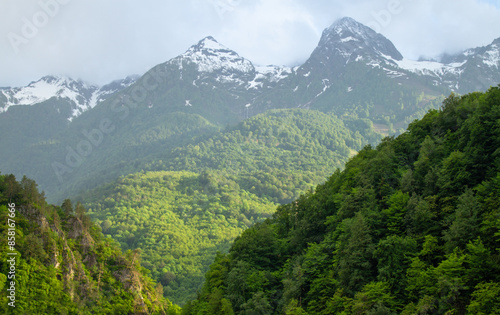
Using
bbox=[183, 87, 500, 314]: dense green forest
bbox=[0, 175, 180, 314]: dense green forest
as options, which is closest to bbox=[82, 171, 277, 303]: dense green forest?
bbox=[0, 175, 180, 314]: dense green forest

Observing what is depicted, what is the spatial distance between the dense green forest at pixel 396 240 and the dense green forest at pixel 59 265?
1327 centimetres

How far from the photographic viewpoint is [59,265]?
2451 inches

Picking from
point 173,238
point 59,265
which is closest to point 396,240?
point 59,265

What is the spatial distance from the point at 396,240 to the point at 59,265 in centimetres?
4872

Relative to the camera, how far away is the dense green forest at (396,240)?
3581 cm

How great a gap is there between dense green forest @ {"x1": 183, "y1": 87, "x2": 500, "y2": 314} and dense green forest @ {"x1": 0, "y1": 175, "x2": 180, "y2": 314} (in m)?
13.3

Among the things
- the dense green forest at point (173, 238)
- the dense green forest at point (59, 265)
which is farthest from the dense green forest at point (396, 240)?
the dense green forest at point (173, 238)

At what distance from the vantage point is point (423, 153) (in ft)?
174

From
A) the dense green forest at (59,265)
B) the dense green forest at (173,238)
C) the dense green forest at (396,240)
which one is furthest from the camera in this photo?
the dense green forest at (173,238)

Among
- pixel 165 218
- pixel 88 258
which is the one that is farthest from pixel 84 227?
pixel 165 218

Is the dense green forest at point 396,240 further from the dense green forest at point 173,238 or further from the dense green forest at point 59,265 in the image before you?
the dense green forest at point 173,238

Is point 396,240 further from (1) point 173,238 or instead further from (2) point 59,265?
(1) point 173,238

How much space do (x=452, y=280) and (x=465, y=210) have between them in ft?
24.5

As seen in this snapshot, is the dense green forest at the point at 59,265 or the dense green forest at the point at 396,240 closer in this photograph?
the dense green forest at the point at 396,240
